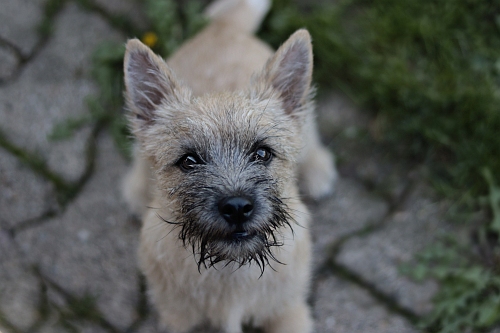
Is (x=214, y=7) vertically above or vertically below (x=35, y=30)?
above

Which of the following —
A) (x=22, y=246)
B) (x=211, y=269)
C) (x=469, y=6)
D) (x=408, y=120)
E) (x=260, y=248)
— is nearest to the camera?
(x=260, y=248)

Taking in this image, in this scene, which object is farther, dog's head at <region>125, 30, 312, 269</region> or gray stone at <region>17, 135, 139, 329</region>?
gray stone at <region>17, 135, 139, 329</region>

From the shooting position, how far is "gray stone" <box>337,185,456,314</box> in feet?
11.4

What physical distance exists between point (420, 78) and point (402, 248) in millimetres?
1440

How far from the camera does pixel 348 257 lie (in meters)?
3.63

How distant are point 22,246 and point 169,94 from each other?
1.68m

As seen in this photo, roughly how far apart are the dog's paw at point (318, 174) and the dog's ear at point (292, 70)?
1170 mm

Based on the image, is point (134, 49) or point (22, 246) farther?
point (22, 246)

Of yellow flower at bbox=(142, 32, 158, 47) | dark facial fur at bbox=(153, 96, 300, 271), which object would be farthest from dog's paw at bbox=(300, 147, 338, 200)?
yellow flower at bbox=(142, 32, 158, 47)

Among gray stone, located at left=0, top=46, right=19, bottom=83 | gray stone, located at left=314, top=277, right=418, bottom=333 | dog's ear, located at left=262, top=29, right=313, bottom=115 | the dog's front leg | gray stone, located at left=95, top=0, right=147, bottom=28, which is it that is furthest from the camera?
gray stone, located at left=95, top=0, right=147, bottom=28

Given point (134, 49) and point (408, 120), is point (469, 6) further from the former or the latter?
point (134, 49)

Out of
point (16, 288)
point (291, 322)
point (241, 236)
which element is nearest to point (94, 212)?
point (16, 288)

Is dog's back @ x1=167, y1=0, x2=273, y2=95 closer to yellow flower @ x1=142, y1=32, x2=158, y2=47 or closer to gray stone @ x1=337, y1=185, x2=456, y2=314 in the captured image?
yellow flower @ x1=142, y1=32, x2=158, y2=47

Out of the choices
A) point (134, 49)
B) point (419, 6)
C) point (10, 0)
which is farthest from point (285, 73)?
point (10, 0)
